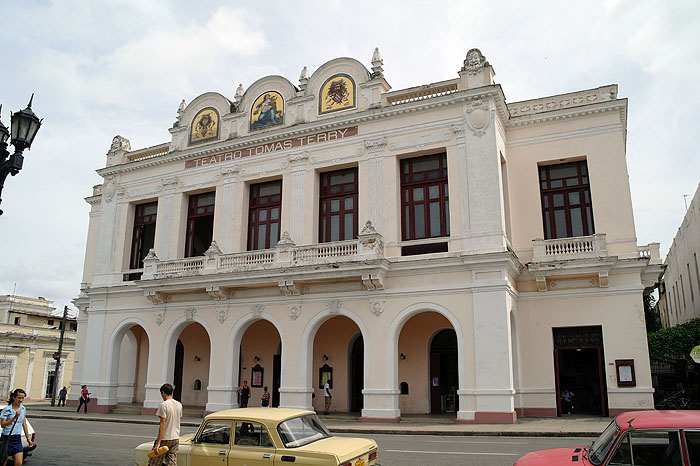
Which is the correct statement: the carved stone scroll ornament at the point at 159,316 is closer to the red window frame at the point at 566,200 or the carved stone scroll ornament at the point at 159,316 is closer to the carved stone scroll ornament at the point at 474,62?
the carved stone scroll ornament at the point at 474,62

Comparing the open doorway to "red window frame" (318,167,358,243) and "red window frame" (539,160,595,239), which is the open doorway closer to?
"red window frame" (539,160,595,239)

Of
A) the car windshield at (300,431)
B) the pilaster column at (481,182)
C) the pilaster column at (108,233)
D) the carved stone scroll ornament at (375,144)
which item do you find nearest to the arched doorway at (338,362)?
the pilaster column at (481,182)

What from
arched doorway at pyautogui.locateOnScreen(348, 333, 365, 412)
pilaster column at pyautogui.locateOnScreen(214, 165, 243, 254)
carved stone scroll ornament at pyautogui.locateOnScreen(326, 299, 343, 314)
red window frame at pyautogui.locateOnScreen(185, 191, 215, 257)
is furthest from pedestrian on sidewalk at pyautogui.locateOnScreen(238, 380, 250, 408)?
red window frame at pyautogui.locateOnScreen(185, 191, 215, 257)

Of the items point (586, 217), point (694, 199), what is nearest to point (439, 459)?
point (586, 217)

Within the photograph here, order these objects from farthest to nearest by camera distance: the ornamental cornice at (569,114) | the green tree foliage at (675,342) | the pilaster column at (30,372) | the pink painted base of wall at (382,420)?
the pilaster column at (30,372)
the green tree foliage at (675,342)
the ornamental cornice at (569,114)
the pink painted base of wall at (382,420)

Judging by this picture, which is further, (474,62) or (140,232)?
(140,232)

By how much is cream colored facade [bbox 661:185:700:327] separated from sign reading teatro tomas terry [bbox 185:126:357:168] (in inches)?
782

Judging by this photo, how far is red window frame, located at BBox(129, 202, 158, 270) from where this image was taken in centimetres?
2797

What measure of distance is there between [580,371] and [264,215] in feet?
47.0

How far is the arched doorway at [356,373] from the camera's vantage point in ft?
75.9

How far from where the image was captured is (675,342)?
76.2 feet

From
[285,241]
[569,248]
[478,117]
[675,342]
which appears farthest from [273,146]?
[675,342]

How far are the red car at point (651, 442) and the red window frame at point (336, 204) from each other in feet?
54.6

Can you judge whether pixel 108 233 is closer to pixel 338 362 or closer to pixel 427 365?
pixel 338 362
